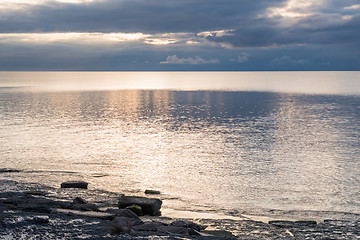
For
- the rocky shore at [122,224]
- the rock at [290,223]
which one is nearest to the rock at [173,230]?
the rocky shore at [122,224]

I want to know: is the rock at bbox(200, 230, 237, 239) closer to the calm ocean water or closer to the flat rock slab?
the flat rock slab

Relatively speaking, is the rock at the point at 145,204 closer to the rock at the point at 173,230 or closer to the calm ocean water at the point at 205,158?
the calm ocean water at the point at 205,158

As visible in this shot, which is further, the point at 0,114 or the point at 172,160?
the point at 0,114

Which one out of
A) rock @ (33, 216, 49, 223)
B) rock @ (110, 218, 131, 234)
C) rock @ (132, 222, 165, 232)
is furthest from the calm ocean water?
rock @ (33, 216, 49, 223)

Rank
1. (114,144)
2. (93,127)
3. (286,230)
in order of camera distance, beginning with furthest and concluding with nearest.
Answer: (93,127)
(114,144)
(286,230)

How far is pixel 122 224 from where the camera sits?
2034cm

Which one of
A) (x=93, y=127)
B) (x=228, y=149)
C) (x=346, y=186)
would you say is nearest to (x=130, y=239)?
(x=346, y=186)

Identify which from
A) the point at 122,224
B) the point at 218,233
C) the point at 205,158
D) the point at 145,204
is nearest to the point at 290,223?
the point at 218,233

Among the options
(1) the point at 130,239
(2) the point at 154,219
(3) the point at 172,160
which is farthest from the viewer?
(3) the point at 172,160

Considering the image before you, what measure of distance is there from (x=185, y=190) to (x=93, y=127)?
42145 millimetres

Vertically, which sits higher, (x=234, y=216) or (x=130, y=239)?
(x=130, y=239)

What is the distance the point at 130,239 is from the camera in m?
18.4

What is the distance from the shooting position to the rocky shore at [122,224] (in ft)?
62.5

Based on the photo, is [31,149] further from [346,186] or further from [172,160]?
[346,186]
